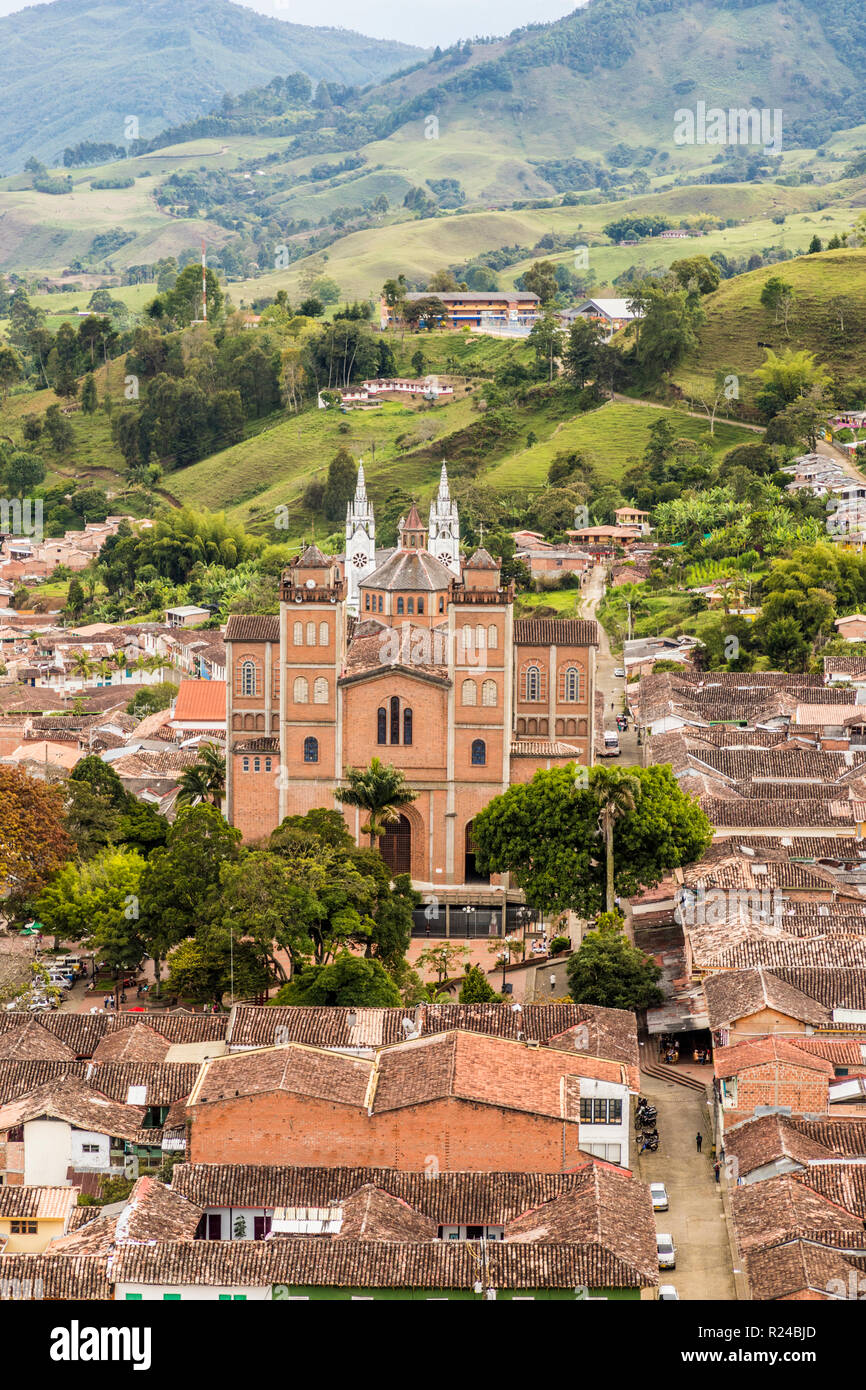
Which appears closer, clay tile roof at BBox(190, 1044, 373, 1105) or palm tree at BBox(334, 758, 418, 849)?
clay tile roof at BBox(190, 1044, 373, 1105)

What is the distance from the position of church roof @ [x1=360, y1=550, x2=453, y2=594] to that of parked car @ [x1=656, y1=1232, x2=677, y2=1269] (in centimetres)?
3687

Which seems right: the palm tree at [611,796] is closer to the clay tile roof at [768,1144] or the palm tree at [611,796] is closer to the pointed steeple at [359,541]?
the clay tile roof at [768,1144]

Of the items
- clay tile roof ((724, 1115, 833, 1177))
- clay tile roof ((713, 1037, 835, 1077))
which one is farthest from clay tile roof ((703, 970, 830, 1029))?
clay tile roof ((724, 1115, 833, 1177))

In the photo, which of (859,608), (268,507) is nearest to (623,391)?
(268,507)

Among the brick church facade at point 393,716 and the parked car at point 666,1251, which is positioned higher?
the brick church facade at point 393,716

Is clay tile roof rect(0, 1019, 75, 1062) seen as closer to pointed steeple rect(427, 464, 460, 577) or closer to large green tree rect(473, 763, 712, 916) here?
large green tree rect(473, 763, 712, 916)

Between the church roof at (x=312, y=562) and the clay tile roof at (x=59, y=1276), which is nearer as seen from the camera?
the clay tile roof at (x=59, y=1276)

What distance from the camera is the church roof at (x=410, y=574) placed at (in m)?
65.9

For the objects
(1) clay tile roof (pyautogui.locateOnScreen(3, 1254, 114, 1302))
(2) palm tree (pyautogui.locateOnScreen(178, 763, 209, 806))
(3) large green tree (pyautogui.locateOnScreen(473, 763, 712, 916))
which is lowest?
(1) clay tile roof (pyautogui.locateOnScreen(3, 1254, 114, 1302))

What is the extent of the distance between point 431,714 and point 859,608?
3904 centimetres

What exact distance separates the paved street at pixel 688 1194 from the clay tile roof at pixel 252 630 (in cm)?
2358

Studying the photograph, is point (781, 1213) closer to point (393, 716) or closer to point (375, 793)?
point (375, 793)

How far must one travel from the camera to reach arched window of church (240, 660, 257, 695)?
194ft

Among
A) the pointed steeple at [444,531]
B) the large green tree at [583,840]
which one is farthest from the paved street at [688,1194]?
the pointed steeple at [444,531]
